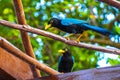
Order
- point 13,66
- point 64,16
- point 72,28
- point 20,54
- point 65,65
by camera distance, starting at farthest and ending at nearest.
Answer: point 64,16
point 72,28
point 65,65
point 13,66
point 20,54

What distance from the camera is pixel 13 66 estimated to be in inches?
86.9

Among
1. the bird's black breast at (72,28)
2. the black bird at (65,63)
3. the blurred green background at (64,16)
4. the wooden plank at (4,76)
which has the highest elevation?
the wooden plank at (4,76)

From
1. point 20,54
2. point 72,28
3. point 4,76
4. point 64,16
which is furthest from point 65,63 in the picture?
point 64,16

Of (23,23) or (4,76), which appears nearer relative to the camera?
(23,23)

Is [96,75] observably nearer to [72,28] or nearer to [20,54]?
[20,54]

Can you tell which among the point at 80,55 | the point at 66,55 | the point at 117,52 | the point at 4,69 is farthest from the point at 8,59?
the point at 80,55

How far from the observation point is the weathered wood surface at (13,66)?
2.17m

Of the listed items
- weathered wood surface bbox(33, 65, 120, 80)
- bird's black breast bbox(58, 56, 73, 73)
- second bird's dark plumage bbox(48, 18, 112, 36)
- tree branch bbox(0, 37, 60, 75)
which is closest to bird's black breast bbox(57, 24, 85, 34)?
second bird's dark plumage bbox(48, 18, 112, 36)

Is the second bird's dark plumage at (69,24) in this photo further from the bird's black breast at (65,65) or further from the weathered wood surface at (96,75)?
the weathered wood surface at (96,75)

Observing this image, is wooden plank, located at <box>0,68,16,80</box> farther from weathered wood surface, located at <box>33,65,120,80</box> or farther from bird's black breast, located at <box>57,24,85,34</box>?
bird's black breast, located at <box>57,24,85,34</box>

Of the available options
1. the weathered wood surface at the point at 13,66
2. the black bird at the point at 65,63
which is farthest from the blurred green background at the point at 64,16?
the weathered wood surface at the point at 13,66

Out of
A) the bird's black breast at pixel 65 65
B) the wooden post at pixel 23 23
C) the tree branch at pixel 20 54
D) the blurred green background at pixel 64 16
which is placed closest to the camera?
the tree branch at pixel 20 54

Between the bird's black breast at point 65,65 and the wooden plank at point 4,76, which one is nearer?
the wooden plank at point 4,76

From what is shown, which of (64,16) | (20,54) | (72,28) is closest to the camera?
(20,54)
